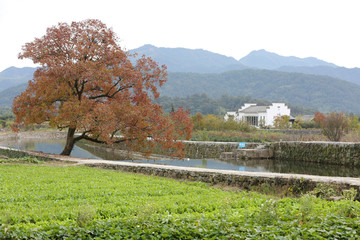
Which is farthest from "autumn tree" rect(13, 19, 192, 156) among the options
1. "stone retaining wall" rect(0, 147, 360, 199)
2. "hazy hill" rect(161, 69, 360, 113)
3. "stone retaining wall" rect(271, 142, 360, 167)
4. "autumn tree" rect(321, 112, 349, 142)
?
"hazy hill" rect(161, 69, 360, 113)

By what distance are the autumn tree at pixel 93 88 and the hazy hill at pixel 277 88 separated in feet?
421

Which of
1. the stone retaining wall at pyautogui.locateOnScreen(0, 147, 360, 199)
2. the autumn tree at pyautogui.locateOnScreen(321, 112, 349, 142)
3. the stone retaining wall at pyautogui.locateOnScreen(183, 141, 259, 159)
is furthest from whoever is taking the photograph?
the autumn tree at pyautogui.locateOnScreen(321, 112, 349, 142)

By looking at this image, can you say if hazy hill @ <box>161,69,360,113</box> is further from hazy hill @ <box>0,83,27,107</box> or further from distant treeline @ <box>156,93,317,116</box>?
hazy hill @ <box>0,83,27,107</box>

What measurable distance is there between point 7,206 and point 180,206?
3.24 meters

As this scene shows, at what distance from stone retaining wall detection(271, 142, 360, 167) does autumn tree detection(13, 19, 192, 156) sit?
24.9ft

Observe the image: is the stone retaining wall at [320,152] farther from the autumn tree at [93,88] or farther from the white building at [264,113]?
the white building at [264,113]

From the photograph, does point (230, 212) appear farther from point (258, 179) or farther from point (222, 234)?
point (258, 179)

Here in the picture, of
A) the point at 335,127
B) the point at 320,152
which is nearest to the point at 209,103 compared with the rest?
the point at 335,127

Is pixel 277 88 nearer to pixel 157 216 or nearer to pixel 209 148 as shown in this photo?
pixel 209 148

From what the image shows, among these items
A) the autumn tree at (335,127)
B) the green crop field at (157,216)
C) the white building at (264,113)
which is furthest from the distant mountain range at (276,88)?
the green crop field at (157,216)

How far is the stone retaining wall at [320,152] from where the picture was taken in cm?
1781

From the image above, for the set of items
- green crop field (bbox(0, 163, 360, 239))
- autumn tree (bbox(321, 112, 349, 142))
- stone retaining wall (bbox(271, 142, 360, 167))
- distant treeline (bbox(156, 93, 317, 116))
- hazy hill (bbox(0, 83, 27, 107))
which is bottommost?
green crop field (bbox(0, 163, 360, 239))

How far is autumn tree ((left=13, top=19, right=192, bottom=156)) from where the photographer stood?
16266 mm

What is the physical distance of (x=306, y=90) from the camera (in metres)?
150
